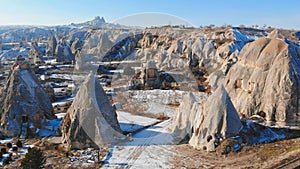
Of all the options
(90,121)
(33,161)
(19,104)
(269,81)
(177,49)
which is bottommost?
(33,161)

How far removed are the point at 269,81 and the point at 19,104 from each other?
18.8 meters

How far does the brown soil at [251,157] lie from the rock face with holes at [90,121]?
467 cm

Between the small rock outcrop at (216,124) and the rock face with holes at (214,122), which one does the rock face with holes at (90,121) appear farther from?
Answer: the small rock outcrop at (216,124)

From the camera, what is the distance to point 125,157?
16453mm

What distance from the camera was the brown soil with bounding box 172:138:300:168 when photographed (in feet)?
47.7

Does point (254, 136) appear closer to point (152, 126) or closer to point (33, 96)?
point (152, 126)

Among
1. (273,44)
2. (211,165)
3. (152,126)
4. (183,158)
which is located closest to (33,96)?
(152,126)

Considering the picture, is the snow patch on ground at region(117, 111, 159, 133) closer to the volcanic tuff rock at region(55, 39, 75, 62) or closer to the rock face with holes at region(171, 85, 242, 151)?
the rock face with holes at region(171, 85, 242, 151)

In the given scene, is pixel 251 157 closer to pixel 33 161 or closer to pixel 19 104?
pixel 33 161

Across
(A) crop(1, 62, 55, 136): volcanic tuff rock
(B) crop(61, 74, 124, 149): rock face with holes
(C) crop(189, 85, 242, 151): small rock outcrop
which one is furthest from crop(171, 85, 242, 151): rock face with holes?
(A) crop(1, 62, 55, 136): volcanic tuff rock

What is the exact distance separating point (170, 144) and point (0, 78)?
130 ft

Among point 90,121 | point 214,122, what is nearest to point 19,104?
point 90,121

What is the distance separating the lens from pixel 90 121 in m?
18.3

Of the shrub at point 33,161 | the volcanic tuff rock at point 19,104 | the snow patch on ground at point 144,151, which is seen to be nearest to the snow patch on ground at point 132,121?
the snow patch on ground at point 144,151
